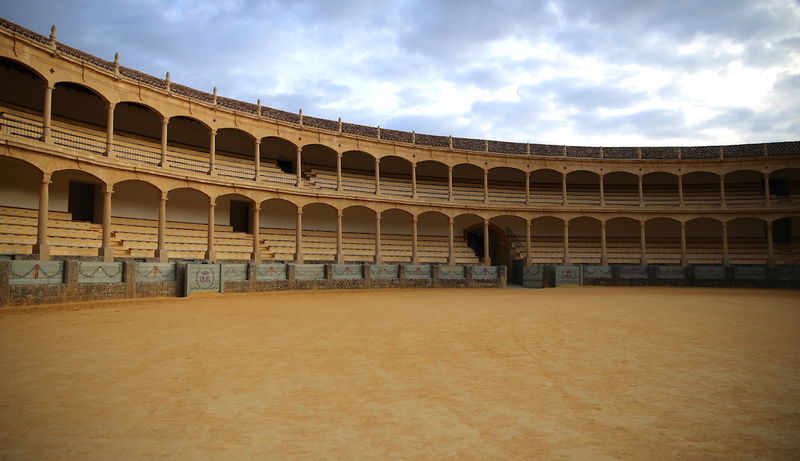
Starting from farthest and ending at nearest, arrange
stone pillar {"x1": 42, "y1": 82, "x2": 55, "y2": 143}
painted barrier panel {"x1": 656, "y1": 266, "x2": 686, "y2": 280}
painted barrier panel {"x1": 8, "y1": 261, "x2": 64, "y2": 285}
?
painted barrier panel {"x1": 656, "y1": 266, "x2": 686, "y2": 280}, stone pillar {"x1": 42, "y1": 82, "x2": 55, "y2": 143}, painted barrier panel {"x1": 8, "y1": 261, "x2": 64, "y2": 285}

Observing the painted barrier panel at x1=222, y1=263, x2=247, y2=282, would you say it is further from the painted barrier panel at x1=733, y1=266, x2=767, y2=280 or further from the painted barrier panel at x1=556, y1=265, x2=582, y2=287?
the painted barrier panel at x1=733, y1=266, x2=767, y2=280

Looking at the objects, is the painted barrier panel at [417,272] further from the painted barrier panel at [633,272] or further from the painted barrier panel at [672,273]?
the painted barrier panel at [672,273]

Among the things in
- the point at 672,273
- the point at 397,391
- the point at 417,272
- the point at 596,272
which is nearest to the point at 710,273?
the point at 672,273

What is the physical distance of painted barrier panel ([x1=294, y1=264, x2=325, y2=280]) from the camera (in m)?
22.3

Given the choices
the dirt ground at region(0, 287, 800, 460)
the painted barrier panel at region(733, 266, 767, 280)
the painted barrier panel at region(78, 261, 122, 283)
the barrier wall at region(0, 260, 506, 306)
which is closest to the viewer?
the dirt ground at region(0, 287, 800, 460)

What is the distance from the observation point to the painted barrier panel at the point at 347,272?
2348 cm

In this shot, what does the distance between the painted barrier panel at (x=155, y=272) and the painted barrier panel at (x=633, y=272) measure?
2562 centimetres

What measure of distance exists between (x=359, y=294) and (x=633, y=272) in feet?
60.9

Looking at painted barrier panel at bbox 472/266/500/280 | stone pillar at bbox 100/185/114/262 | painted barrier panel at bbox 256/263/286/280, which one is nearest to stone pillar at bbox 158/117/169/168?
stone pillar at bbox 100/185/114/262

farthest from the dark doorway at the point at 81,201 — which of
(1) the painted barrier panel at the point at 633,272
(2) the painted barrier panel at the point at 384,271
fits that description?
(1) the painted barrier panel at the point at 633,272

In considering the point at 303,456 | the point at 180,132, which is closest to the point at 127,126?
the point at 180,132

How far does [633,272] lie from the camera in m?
29.2

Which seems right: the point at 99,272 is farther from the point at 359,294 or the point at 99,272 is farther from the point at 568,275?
the point at 568,275

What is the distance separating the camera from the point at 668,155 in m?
33.9
